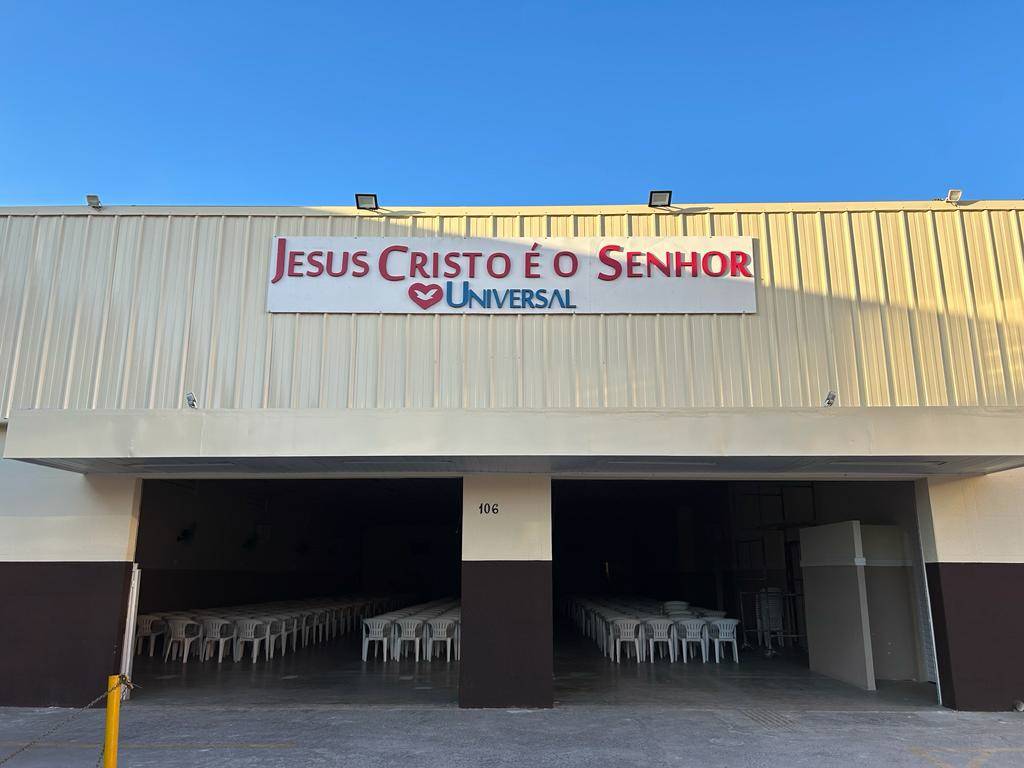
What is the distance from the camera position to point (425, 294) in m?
9.95

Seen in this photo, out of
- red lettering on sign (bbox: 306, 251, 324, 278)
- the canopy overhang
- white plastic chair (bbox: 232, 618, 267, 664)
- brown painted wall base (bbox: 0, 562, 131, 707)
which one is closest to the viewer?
the canopy overhang

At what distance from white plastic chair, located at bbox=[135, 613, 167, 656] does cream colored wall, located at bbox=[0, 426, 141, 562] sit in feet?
11.3

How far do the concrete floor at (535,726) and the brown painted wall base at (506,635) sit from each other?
274 millimetres

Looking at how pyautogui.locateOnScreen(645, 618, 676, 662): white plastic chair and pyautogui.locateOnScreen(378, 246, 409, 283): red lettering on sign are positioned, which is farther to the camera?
pyautogui.locateOnScreen(645, 618, 676, 662): white plastic chair

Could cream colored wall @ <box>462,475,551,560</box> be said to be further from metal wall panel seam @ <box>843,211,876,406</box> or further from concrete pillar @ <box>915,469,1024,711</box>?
concrete pillar @ <box>915,469,1024,711</box>

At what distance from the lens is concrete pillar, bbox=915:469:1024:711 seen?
872cm

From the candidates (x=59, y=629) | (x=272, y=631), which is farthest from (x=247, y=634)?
(x=59, y=629)

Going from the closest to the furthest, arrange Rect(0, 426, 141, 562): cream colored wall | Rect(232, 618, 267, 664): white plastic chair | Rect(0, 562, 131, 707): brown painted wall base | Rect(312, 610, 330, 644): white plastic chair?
Rect(0, 562, 131, 707): brown painted wall base, Rect(0, 426, 141, 562): cream colored wall, Rect(232, 618, 267, 664): white plastic chair, Rect(312, 610, 330, 644): white plastic chair

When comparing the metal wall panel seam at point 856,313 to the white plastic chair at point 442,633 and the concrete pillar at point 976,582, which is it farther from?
the white plastic chair at point 442,633

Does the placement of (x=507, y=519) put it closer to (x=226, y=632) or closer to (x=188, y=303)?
(x=188, y=303)

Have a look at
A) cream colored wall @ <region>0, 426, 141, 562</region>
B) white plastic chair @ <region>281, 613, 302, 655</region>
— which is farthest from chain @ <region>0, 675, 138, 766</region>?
white plastic chair @ <region>281, 613, 302, 655</region>

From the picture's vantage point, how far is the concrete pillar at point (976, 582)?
8.72m

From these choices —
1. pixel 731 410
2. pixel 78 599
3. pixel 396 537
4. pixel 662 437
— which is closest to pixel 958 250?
pixel 731 410

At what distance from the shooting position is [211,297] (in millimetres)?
9945
